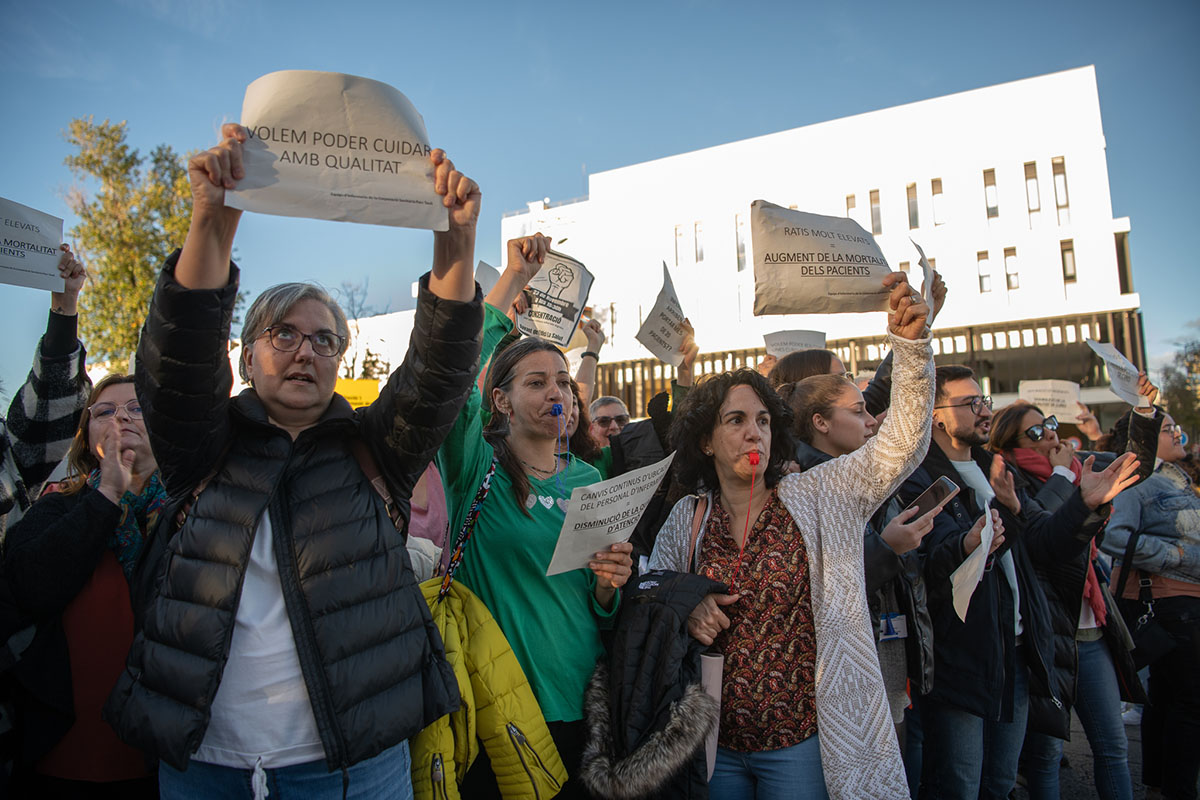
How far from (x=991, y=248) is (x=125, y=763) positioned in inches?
1221

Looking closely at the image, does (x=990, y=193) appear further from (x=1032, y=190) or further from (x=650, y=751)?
(x=650, y=751)

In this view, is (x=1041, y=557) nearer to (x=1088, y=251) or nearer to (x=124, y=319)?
(x=124, y=319)

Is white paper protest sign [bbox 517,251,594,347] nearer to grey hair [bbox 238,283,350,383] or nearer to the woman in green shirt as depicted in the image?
the woman in green shirt

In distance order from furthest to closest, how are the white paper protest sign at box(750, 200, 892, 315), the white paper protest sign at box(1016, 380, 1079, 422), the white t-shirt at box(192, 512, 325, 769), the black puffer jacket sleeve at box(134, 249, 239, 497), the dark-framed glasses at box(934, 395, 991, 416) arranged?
the white paper protest sign at box(1016, 380, 1079, 422) < the dark-framed glasses at box(934, 395, 991, 416) < the white paper protest sign at box(750, 200, 892, 315) < the white t-shirt at box(192, 512, 325, 769) < the black puffer jacket sleeve at box(134, 249, 239, 497)

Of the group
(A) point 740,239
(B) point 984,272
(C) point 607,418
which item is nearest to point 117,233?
(C) point 607,418

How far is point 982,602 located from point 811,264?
1.81 m

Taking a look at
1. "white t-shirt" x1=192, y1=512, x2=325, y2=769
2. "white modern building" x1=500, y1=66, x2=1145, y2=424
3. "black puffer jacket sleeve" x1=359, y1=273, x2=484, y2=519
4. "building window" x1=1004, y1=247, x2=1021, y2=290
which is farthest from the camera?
"building window" x1=1004, y1=247, x2=1021, y2=290

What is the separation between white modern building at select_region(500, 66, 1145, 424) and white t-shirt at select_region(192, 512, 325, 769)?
22755mm

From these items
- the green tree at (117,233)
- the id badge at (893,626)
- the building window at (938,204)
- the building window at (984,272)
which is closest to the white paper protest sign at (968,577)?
the id badge at (893,626)

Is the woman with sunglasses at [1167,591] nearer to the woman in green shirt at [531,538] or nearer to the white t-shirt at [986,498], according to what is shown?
the white t-shirt at [986,498]

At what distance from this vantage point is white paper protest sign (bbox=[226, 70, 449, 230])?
Result: 1617 millimetres

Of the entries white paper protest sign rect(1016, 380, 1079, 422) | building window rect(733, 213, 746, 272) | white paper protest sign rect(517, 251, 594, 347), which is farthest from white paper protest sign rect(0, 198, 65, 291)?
building window rect(733, 213, 746, 272)

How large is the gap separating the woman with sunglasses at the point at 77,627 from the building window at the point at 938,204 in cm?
3077

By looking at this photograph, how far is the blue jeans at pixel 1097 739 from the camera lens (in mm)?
3688
